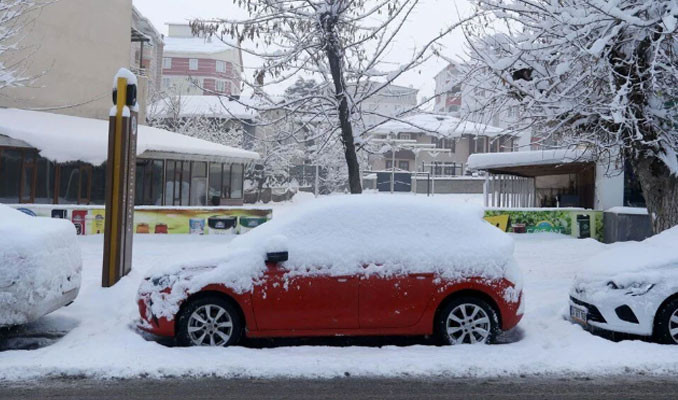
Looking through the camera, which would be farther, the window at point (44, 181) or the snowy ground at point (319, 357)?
the window at point (44, 181)

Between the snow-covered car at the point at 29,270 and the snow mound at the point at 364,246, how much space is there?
1.01 m

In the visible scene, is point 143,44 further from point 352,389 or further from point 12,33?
point 352,389

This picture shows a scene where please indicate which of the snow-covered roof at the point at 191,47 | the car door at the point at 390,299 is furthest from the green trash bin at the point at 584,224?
the snow-covered roof at the point at 191,47

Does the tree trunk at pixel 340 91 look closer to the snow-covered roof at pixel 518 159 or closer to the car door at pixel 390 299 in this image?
the car door at pixel 390 299

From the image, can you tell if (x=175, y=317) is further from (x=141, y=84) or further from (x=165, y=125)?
(x=165, y=125)

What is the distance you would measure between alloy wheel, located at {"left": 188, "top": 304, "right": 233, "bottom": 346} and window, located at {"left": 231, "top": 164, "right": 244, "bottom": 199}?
2512 centimetres

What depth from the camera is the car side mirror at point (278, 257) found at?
6.58 m

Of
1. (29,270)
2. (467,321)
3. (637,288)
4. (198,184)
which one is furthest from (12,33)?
(637,288)

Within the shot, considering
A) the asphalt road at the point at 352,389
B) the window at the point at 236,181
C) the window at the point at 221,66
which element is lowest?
the asphalt road at the point at 352,389

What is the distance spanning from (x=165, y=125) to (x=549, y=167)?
102 feet

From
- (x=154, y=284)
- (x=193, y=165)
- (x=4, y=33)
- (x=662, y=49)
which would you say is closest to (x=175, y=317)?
(x=154, y=284)

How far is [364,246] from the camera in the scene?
682 centimetres

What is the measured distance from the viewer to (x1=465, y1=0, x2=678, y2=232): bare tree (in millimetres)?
9305

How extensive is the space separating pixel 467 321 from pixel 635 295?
71.0 inches
